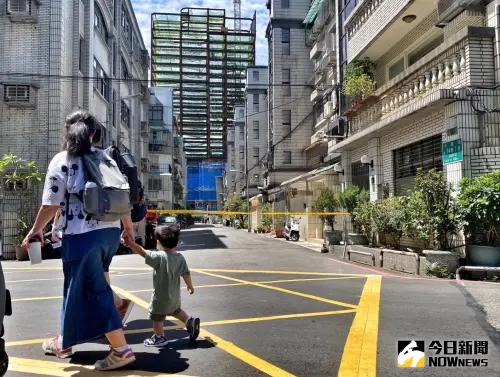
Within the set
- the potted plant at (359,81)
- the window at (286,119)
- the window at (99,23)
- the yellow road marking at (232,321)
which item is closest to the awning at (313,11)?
the window at (286,119)

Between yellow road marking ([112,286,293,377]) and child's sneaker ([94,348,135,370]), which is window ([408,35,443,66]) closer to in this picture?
yellow road marking ([112,286,293,377])

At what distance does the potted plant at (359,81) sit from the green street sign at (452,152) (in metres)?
5.75

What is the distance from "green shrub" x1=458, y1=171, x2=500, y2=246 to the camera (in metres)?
9.41

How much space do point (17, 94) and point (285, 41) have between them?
88.6ft

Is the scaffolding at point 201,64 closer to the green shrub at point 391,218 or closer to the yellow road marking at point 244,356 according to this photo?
the green shrub at point 391,218

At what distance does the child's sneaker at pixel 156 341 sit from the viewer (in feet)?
15.3

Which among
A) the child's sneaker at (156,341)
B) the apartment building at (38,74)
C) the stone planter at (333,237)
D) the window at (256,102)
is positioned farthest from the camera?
the window at (256,102)

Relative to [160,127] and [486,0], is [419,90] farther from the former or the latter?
[160,127]

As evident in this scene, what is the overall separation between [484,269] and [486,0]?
6.34 metres

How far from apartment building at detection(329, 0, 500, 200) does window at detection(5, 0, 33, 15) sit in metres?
12.6

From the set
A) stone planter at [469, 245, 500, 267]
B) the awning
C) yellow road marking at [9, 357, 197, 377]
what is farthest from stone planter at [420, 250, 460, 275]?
the awning

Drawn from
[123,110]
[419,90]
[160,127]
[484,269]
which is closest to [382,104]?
[419,90]

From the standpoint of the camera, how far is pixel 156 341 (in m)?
4.69

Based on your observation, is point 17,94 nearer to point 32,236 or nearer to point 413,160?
point 413,160
